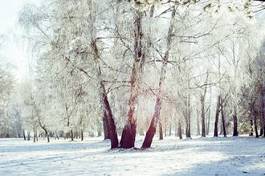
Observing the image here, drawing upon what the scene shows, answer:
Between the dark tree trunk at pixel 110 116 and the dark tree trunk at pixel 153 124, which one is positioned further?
the dark tree trunk at pixel 110 116

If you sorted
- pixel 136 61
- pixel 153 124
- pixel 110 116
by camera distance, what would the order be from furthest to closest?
pixel 110 116, pixel 153 124, pixel 136 61

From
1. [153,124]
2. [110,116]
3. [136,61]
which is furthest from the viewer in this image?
[110,116]

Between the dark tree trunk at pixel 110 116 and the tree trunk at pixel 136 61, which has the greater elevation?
the tree trunk at pixel 136 61

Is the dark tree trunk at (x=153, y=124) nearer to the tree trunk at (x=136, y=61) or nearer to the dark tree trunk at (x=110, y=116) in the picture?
the tree trunk at (x=136, y=61)

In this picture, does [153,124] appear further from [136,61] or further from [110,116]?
[136,61]

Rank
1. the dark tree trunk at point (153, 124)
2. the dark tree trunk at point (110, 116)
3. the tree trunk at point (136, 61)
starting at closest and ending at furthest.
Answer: the tree trunk at point (136, 61)
the dark tree trunk at point (153, 124)
the dark tree trunk at point (110, 116)

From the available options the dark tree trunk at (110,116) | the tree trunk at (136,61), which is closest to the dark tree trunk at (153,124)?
the tree trunk at (136,61)

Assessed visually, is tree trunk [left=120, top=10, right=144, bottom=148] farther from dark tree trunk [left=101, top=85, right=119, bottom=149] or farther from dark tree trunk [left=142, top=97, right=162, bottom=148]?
dark tree trunk [left=101, top=85, right=119, bottom=149]

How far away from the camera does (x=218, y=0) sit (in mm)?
9781

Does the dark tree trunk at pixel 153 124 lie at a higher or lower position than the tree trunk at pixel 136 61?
lower

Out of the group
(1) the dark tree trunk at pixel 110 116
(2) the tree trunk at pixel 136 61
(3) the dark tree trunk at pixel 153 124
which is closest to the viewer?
(2) the tree trunk at pixel 136 61

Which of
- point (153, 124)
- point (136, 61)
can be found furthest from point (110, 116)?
point (136, 61)

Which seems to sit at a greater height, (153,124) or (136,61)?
(136,61)

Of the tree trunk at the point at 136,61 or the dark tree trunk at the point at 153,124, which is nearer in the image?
the tree trunk at the point at 136,61
